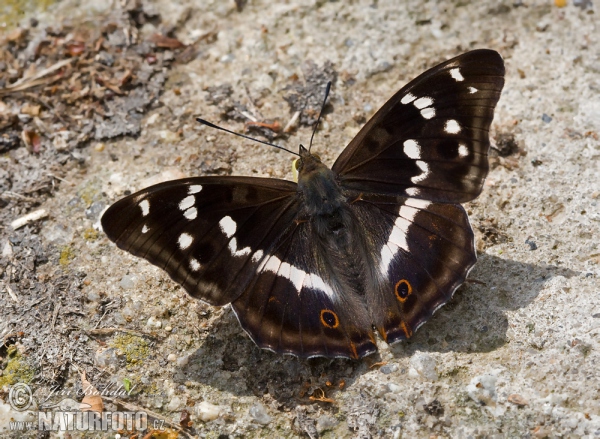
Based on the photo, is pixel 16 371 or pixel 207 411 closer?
pixel 207 411

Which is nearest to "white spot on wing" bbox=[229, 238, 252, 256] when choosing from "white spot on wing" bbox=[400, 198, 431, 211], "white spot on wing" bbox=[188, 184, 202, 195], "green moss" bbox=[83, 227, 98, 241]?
"white spot on wing" bbox=[188, 184, 202, 195]

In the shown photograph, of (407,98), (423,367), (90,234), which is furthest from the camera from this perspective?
(90,234)

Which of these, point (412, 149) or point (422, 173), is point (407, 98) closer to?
point (412, 149)

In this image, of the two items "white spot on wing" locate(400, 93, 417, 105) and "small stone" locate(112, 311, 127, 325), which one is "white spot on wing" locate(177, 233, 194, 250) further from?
"white spot on wing" locate(400, 93, 417, 105)

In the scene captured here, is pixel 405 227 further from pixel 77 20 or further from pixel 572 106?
pixel 77 20

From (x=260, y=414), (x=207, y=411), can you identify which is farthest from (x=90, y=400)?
(x=260, y=414)
